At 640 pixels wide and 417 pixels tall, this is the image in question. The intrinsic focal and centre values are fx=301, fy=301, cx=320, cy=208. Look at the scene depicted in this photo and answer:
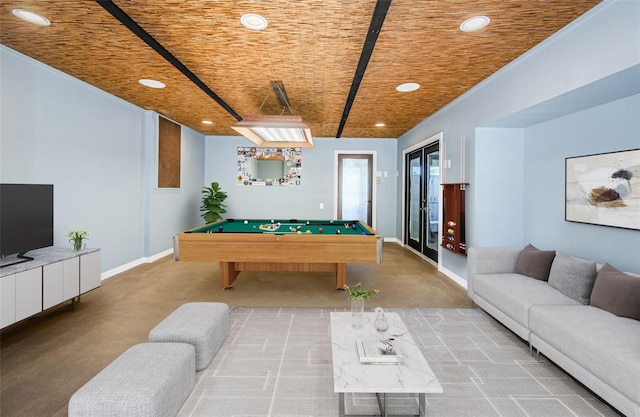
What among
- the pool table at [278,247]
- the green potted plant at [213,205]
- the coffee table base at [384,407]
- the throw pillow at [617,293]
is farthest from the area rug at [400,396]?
the green potted plant at [213,205]

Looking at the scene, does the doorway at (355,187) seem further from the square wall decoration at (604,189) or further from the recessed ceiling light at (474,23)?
the recessed ceiling light at (474,23)

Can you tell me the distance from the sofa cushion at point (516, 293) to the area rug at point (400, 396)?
0.89 ft

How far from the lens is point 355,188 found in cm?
733

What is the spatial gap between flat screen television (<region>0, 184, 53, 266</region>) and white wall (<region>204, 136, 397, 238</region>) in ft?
14.0

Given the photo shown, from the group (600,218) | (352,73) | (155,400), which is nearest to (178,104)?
(352,73)

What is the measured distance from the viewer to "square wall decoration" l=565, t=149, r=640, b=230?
2.40m

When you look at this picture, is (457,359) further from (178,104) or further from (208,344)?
(178,104)

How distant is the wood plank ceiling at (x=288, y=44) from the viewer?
2.12m

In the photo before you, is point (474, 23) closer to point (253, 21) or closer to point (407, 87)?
point (407, 87)

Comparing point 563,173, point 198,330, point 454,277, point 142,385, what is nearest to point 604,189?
point 563,173

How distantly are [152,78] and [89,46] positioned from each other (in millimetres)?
777

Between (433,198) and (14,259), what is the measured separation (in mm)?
5489

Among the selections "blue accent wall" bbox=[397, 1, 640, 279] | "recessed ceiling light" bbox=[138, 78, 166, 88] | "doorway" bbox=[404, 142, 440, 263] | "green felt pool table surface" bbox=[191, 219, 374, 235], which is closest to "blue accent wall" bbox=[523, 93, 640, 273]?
"blue accent wall" bbox=[397, 1, 640, 279]

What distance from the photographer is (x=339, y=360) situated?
1.62m
